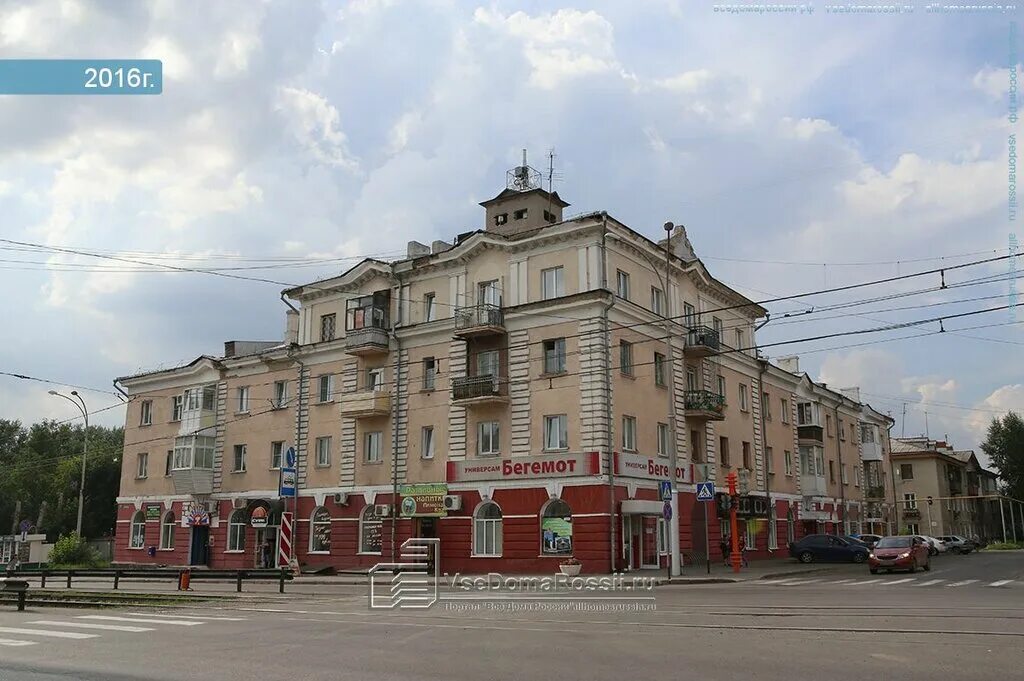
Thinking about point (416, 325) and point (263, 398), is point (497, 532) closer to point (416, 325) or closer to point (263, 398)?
point (416, 325)

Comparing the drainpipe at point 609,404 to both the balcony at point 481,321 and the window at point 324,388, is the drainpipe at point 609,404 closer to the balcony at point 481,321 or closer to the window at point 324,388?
the balcony at point 481,321

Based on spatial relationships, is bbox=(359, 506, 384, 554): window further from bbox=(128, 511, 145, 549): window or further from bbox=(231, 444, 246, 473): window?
bbox=(128, 511, 145, 549): window

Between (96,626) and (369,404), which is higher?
(369,404)

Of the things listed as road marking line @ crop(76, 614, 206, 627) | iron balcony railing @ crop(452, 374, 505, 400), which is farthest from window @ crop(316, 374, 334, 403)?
road marking line @ crop(76, 614, 206, 627)

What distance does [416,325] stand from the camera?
39.8 meters

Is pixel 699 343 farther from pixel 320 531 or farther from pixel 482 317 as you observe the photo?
pixel 320 531

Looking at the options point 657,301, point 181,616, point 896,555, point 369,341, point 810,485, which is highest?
point 657,301

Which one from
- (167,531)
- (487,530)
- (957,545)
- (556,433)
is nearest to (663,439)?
(556,433)

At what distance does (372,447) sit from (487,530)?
25.5 feet

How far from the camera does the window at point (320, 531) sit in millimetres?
41812

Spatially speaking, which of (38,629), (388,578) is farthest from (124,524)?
(38,629)

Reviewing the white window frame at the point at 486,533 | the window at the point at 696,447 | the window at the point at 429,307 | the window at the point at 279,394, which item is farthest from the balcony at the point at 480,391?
the window at the point at 279,394

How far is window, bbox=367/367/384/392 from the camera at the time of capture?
41000 mm

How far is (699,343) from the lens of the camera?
39938mm
